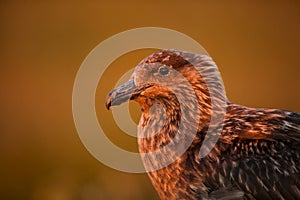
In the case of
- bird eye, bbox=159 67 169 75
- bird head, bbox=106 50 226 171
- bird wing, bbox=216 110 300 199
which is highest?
bird eye, bbox=159 67 169 75

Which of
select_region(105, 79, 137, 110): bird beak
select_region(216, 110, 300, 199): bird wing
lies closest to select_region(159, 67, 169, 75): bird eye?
select_region(105, 79, 137, 110): bird beak

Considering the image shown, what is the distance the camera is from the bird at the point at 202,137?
289 cm

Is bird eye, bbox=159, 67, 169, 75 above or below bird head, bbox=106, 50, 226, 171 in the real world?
above

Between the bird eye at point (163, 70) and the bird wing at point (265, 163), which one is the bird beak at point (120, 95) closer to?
the bird eye at point (163, 70)

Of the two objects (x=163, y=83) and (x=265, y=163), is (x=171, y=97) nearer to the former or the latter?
(x=163, y=83)

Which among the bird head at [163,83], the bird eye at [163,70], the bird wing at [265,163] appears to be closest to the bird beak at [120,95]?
the bird head at [163,83]

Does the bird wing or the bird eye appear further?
the bird eye

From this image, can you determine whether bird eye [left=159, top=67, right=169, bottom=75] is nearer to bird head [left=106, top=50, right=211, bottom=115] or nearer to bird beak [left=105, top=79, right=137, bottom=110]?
bird head [left=106, top=50, right=211, bottom=115]

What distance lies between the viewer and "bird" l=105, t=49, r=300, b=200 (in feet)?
9.47

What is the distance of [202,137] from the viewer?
9.95ft

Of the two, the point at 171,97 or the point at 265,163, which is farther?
the point at 171,97

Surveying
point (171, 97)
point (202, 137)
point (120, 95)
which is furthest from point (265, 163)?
point (120, 95)

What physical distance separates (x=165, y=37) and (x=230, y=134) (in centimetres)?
158

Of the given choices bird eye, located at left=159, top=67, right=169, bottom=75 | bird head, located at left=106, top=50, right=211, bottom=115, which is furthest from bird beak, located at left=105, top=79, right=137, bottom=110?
bird eye, located at left=159, top=67, right=169, bottom=75
